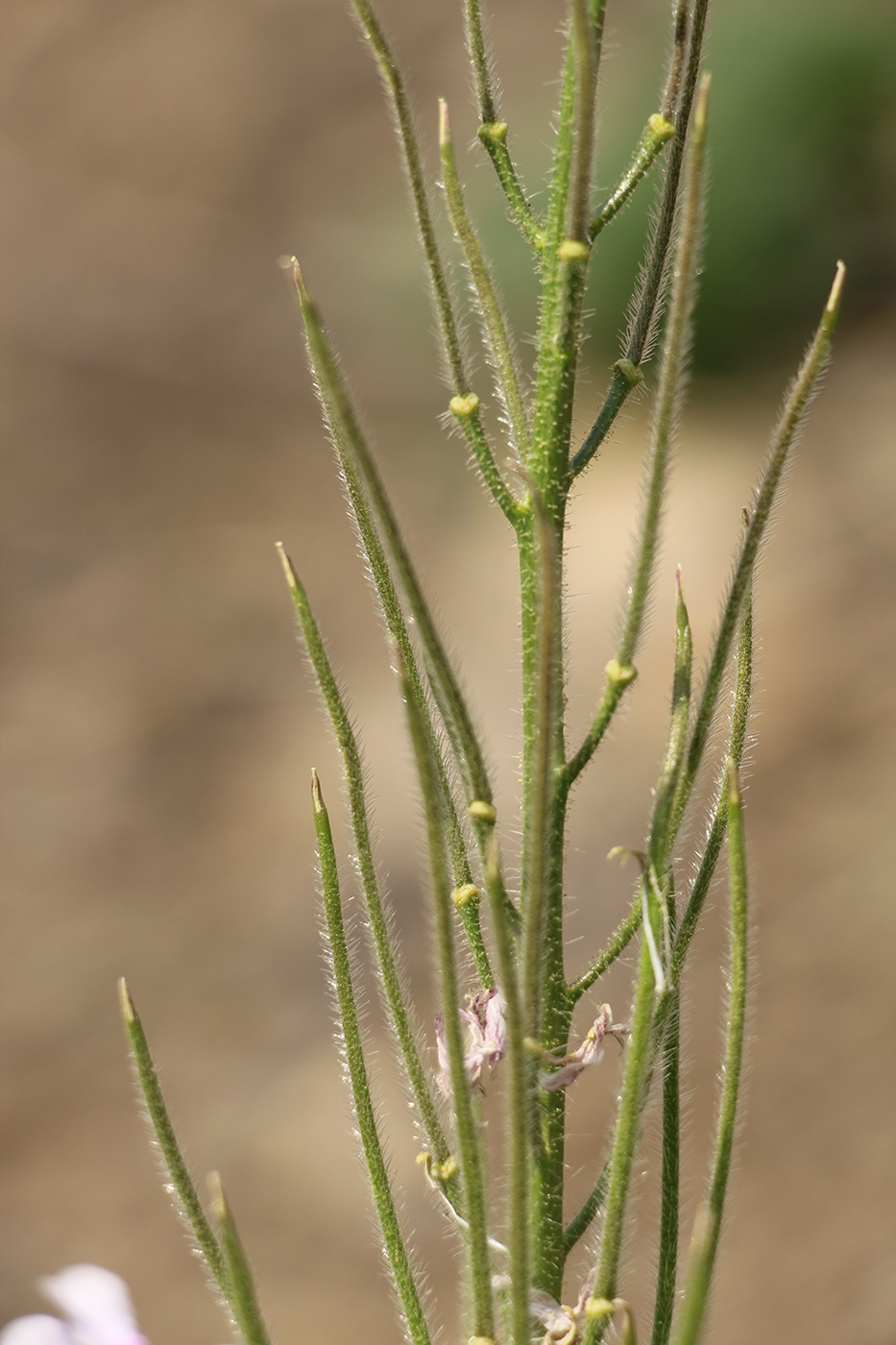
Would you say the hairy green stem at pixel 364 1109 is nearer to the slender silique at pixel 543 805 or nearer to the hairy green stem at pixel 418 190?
the slender silique at pixel 543 805

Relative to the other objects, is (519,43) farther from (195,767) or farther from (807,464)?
(195,767)

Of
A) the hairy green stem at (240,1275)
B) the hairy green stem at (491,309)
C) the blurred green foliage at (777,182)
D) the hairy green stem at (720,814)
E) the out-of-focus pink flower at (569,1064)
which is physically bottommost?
the hairy green stem at (240,1275)

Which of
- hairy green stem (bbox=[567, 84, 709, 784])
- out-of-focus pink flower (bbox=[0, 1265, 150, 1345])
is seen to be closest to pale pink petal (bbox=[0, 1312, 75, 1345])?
out-of-focus pink flower (bbox=[0, 1265, 150, 1345])

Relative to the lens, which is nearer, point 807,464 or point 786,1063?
point 786,1063

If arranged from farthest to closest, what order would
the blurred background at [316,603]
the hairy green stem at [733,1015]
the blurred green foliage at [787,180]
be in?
the blurred green foliage at [787,180] → the blurred background at [316,603] → the hairy green stem at [733,1015]

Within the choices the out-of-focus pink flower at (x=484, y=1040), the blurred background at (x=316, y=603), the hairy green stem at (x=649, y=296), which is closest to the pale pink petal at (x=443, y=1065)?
the out-of-focus pink flower at (x=484, y=1040)

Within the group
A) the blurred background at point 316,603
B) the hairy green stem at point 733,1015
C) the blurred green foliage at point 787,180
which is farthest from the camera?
the blurred green foliage at point 787,180

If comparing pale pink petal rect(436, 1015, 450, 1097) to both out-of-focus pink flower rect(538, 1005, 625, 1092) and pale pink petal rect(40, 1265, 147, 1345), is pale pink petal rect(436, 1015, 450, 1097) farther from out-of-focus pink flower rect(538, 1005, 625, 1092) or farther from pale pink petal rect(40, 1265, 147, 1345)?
pale pink petal rect(40, 1265, 147, 1345)

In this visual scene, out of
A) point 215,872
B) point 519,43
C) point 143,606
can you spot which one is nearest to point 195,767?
→ point 215,872

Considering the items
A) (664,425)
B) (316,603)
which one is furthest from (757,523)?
(316,603)
